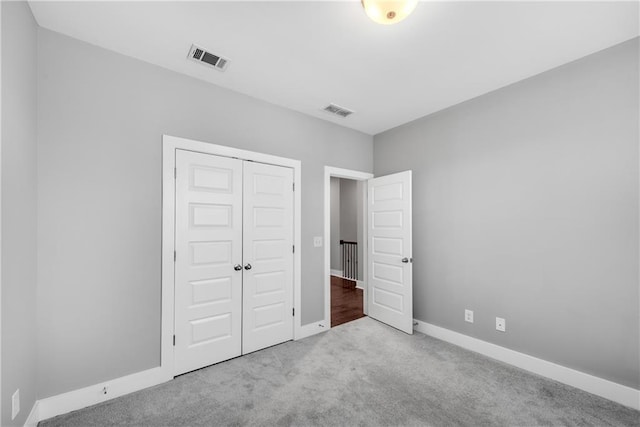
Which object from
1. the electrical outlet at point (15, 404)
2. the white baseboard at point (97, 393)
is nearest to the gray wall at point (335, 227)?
the white baseboard at point (97, 393)

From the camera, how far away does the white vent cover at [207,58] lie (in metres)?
2.24

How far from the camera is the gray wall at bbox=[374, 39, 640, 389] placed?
6.98 ft

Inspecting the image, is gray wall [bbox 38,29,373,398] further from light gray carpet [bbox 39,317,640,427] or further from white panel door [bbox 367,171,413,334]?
white panel door [bbox 367,171,413,334]

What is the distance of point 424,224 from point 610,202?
5.68 ft

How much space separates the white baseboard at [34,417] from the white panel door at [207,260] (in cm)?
88

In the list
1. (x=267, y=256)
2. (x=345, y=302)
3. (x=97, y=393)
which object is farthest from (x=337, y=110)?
(x=97, y=393)

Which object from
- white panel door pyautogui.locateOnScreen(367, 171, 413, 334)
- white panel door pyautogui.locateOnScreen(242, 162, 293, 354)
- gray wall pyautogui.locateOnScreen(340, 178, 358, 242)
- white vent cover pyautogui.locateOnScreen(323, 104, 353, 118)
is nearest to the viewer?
white panel door pyautogui.locateOnScreen(242, 162, 293, 354)

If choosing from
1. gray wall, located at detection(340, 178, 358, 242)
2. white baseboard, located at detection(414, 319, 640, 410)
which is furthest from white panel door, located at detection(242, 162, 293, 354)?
gray wall, located at detection(340, 178, 358, 242)

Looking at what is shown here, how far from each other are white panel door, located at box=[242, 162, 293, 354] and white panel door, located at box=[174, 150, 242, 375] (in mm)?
107

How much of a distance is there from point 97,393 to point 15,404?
581 millimetres

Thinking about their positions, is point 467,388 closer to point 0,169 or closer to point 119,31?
point 0,169

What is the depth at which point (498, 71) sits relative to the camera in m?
2.53

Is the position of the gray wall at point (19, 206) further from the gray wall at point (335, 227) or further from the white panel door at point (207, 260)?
the gray wall at point (335, 227)

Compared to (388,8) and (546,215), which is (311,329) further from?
(388,8)
